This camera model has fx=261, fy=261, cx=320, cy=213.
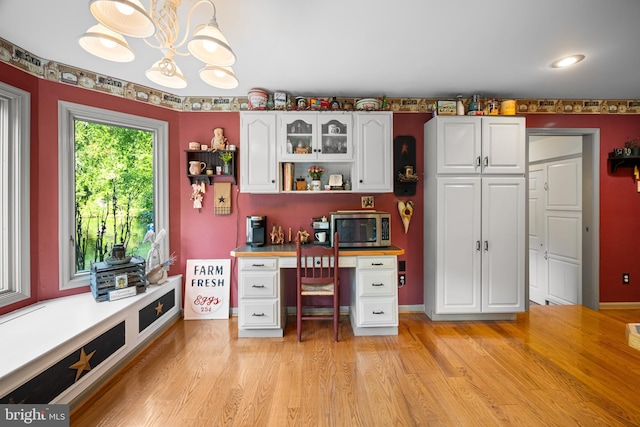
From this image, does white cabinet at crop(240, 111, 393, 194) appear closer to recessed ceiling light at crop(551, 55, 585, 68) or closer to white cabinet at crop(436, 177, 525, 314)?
white cabinet at crop(436, 177, 525, 314)

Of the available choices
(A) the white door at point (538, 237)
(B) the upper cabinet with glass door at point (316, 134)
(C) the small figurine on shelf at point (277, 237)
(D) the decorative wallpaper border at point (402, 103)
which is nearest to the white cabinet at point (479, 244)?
(D) the decorative wallpaper border at point (402, 103)

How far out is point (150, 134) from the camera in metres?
2.97

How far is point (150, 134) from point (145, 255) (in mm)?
1370

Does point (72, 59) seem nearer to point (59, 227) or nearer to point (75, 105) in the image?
point (75, 105)

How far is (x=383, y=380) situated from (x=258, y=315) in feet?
4.16

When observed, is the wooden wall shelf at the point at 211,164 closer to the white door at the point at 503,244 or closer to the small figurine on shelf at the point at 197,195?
the small figurine on shelf at the point at 197,195

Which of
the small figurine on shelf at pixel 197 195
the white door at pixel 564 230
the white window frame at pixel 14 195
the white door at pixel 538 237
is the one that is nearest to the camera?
the white window frame at pixel 14 195

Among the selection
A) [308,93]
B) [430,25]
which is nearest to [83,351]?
[308,93]

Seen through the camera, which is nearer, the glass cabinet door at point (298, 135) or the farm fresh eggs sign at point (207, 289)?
the glass cabinet door at point (298, 135)

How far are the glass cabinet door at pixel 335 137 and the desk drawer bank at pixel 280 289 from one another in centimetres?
105

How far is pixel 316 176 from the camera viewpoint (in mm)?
2932

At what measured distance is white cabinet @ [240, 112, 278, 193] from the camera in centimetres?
279

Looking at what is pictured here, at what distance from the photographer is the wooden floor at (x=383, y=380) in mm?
1647

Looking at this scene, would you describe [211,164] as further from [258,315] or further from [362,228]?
[362,228]
